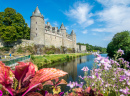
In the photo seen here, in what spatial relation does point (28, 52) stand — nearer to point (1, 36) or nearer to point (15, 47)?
point (15, 47)

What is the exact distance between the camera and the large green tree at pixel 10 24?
71.0ft

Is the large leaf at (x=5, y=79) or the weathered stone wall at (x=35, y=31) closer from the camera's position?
the large leaf at (x=5, y=79)

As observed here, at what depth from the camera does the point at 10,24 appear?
24.5m

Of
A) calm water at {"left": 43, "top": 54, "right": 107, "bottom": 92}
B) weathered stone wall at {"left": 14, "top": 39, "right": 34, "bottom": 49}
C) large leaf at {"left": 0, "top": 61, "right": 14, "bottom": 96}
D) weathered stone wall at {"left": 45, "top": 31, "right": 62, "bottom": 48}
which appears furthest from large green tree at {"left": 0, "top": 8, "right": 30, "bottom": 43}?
large leaf at {"left": 0, "top": 61, "right": 14, "bottom": 96}

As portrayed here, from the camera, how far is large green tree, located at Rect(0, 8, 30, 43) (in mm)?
21641

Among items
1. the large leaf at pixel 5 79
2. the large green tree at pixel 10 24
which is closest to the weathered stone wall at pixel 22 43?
the large green tree at pixel 10 24

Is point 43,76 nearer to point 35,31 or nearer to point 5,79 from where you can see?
point 5,79

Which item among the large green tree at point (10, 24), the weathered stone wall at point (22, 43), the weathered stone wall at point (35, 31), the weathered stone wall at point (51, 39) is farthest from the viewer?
the weathered stone wall at point (51, 39)

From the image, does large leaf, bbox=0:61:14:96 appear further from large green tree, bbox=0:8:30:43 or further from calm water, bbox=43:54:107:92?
large green tree, bbox=0:8:30:43

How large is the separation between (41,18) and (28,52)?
12611 mm

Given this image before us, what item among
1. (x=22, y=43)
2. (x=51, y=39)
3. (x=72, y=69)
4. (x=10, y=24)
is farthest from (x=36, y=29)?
(x=72, y=69)

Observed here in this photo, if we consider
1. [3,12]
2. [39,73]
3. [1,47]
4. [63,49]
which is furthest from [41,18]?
[39,73]

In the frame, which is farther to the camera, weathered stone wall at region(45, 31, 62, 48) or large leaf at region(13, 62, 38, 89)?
weathered stone wall at region(45, 31, 62, 48)

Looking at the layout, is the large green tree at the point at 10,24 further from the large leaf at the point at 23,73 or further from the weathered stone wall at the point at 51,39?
the large leaf at the point at 23,73
